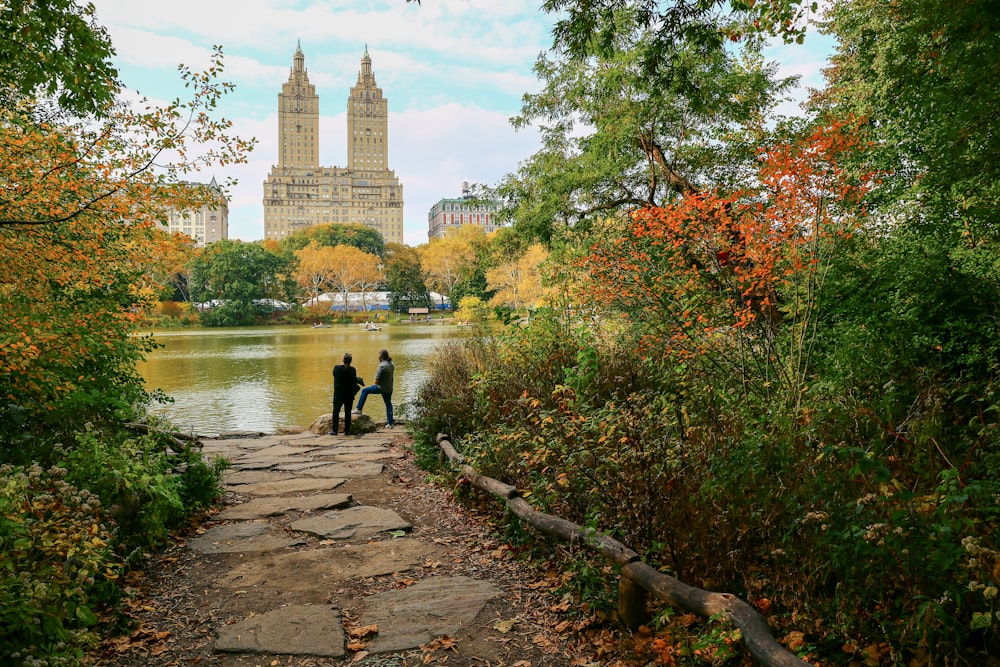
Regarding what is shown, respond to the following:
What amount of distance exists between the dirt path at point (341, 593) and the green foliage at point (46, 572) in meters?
0.43

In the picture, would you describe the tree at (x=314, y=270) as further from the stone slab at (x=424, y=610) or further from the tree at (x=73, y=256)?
the stone slab at (x=424, y=610)

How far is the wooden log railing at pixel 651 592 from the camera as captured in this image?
6.98 feet

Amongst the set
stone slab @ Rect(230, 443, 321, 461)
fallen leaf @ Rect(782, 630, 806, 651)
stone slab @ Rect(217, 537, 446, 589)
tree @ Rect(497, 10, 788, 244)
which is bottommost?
stone slab @ Rect(230, 443, 321, 461)

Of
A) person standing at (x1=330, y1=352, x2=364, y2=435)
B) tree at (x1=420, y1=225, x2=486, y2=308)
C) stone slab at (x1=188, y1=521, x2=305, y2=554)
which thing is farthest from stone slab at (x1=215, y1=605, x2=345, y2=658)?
tree at (x1=420, y1=225, x2=486, y2=308)

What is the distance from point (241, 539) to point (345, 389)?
15.7ft

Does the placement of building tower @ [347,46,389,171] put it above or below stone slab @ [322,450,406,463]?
above

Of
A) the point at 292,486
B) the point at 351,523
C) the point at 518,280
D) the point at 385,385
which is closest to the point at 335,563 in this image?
the point at 351,523

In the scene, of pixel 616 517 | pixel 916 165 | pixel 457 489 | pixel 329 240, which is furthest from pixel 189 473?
pixel 329 240

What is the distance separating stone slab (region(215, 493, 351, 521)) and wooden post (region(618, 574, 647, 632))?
308cm

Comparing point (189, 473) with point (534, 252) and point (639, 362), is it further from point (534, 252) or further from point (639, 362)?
point (534, 252)

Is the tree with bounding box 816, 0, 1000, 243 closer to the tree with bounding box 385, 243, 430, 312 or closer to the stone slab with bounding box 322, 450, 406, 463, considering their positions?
the stone slab with bounding box 322, 450, 406, 463

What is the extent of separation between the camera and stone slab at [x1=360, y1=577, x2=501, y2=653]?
2926 millimetres

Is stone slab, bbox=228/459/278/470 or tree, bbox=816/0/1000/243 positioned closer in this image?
tree, bbox=816/0/1000/243

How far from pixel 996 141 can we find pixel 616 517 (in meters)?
3.18
